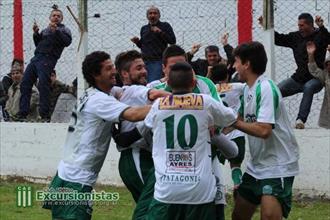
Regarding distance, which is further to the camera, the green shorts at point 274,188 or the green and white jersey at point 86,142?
the green shorts at point 274,188

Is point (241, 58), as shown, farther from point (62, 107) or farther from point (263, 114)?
point (62, 107)

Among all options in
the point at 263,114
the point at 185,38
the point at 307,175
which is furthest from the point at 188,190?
the point at 185,38

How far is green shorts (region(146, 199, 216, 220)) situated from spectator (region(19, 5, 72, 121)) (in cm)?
686

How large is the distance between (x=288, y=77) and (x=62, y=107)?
3.90 metres

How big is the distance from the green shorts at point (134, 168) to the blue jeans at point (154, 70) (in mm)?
4600

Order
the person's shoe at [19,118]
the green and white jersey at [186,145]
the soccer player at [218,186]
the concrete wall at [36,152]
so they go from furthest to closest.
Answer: the person's shoe at [19,118] < the concrete wall at [36,152] < the soccer player at [218,186] < the green and white jersey at [186,145]

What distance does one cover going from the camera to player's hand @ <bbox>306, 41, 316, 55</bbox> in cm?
1022

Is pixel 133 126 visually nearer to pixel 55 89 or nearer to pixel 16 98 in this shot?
pixel 55 89

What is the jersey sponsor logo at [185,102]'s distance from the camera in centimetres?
559

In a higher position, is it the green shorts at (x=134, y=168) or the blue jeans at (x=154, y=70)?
the blue jeans at (x=154, y=70)

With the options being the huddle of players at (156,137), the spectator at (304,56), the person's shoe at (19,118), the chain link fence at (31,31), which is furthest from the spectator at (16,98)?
the huddle of players at (156,137)

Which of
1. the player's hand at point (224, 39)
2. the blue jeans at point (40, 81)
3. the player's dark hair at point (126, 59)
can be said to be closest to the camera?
the player's dark hair at point (126, 59)

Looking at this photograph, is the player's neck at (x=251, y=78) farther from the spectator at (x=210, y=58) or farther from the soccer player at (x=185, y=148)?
the spectator at (x=210, y=58)

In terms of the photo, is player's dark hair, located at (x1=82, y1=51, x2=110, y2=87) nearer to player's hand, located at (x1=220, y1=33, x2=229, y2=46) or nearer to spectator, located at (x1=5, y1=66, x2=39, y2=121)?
player's hand, located at (x1=220, y1=33, x2=229, y2=46)
